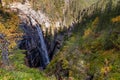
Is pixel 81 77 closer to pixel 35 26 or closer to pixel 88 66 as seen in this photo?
pixel 88 66

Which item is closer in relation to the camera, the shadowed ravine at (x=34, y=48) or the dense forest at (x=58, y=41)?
Result: the dense forest at (x=58, y=41)

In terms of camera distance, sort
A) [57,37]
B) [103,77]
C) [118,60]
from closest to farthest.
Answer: [103,77] < [118,60] < [57,37]

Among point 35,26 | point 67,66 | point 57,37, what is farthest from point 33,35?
point 67,66

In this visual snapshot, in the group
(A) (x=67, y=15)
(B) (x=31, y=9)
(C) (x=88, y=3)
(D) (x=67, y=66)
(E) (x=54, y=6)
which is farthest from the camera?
(C) (x=88, y=3)

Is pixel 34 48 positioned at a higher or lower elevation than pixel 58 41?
higher

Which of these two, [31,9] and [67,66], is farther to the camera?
[31,9]

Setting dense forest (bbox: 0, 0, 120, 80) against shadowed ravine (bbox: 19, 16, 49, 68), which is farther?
shadowed ravine (bbox: 19, 16, 49, 68)

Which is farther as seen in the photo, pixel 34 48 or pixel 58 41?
pixel 58 41

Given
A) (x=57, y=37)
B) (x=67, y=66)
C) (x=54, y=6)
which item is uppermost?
(x=67, y=66)
